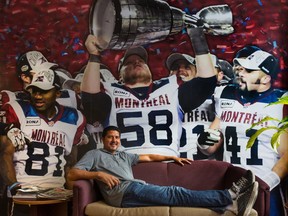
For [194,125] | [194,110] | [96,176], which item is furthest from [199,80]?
[96,176]

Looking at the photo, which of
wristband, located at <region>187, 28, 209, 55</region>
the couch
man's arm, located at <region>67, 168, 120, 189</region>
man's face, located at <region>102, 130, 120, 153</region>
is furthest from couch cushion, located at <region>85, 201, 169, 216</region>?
wristband, located at <region>187, 28, 209, 55</region>

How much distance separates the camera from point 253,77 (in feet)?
15.4

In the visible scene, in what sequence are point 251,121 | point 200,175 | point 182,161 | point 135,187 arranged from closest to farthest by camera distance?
1. point 135,187
2. point 200,175
3. point 182,161
4. point 251,121

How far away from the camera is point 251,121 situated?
15.3 feet

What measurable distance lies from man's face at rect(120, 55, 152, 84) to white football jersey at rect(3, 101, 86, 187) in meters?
0.65

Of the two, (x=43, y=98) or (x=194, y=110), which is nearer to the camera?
(x=194, y=110)

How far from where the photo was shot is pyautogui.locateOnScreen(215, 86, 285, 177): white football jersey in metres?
4.62

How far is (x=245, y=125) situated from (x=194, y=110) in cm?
53

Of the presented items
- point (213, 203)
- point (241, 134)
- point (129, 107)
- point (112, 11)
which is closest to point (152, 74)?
point (129, 107)

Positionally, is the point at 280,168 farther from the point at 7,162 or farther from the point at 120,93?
the point at 7,162

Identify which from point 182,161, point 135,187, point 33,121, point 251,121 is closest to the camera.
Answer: point 135,187

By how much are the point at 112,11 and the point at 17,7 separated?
1.03 metres

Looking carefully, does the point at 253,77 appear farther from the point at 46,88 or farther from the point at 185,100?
the point at 46,88

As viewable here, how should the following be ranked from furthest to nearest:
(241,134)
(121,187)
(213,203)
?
(241,134), (121,187), (213,203)
